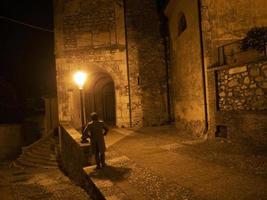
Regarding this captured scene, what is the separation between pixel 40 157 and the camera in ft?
46.1

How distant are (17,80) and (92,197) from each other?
835 inches

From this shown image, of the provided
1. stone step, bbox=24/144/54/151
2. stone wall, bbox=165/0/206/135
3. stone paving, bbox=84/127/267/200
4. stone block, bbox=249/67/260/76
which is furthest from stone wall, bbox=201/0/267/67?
stone step, bbox=24/144/54/151

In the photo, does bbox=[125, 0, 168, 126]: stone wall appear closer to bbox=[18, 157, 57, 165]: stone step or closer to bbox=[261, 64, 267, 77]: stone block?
bbox=[18, 157, 57, 165]: stone step

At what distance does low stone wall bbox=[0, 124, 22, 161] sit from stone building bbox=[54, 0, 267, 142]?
20.6 ft

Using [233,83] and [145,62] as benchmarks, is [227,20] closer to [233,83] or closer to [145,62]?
[233,83]

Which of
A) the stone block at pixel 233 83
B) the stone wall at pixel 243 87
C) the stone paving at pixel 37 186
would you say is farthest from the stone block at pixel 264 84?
the stone paving at pixel 37 186

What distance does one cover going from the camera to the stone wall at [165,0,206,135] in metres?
10.5

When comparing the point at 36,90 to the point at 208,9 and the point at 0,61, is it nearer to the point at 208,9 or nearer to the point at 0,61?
the point at 0,61

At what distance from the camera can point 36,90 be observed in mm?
24375

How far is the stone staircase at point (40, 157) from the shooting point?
13125 millimetres

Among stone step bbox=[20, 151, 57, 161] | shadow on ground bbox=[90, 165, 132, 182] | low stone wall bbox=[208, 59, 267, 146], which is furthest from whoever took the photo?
stone step bbox=[20, 151, 57, 161]

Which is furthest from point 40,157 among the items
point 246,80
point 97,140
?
point 246,80

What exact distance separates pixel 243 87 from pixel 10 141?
16.6 m

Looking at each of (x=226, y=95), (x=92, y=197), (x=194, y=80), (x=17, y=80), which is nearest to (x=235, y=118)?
(x=226, y=95)
